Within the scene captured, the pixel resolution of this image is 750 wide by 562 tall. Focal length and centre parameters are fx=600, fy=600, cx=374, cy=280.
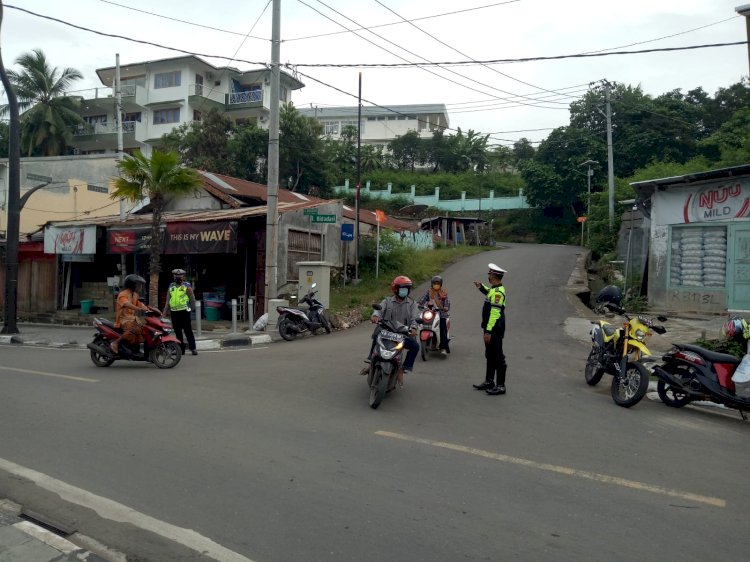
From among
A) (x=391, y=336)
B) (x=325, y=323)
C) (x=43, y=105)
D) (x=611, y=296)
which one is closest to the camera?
(x=391, y=336)

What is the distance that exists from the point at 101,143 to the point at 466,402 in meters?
48.1

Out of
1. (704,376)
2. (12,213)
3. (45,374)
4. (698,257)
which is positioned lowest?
(45,374)

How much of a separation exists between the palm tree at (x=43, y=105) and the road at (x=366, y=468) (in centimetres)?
3911

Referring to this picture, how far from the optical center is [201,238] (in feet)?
60.2

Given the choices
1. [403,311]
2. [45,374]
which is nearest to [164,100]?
[45,374]

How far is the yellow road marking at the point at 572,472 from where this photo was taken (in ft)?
15.2

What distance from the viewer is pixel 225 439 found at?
19.4 feet

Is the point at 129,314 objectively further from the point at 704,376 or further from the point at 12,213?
the point at 12,213

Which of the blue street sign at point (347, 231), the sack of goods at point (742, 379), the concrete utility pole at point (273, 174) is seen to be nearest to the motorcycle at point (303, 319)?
the concrete utility pole at point (273, 174)

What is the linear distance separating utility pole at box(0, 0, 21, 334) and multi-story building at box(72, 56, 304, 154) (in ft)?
97.9

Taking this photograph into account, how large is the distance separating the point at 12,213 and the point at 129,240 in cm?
372

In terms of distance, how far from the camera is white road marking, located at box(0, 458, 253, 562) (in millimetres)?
3693

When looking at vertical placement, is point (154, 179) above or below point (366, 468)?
above

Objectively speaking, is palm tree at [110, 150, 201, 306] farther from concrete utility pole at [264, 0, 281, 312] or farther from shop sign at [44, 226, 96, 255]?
shop sign at [44, 226, 96, 255]
